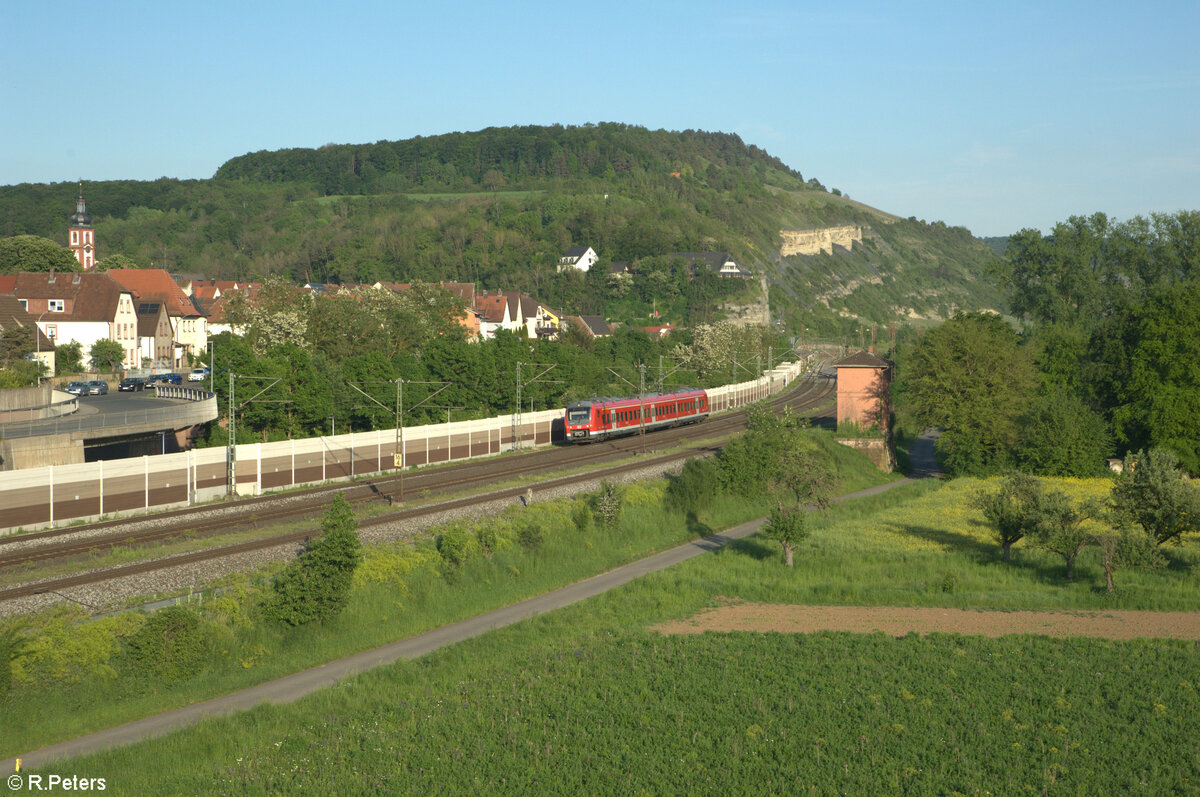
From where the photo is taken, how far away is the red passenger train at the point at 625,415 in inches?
2413

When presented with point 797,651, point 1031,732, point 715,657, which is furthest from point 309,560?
point 1031,732

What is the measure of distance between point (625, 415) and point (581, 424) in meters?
4.80

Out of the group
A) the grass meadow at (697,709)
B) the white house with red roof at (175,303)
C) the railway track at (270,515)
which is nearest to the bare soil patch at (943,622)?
the grass meadow at (697,709)

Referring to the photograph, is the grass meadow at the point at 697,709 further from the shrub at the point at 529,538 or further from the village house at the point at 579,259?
the village house at the point at 579,259

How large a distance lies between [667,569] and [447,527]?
26.4ft

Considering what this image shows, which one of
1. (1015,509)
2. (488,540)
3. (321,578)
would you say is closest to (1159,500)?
(1015,509)

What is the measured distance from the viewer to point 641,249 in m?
180

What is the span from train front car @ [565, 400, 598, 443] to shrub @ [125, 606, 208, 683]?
39743 mm

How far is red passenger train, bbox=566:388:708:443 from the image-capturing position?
201 feet

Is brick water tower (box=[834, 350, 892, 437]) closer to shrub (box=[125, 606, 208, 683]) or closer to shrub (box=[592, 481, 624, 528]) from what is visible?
shrub (box=[592, 481, 624, 528])

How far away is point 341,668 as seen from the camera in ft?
75.0

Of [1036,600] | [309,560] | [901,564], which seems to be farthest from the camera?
[901,564]

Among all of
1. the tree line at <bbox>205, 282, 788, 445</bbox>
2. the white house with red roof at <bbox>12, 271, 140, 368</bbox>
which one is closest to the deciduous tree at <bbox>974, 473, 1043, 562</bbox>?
the tree line at <bbox>205, 282, 788, 445</bbox>

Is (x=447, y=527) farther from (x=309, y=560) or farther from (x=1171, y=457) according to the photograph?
(x=1171, y=457)
